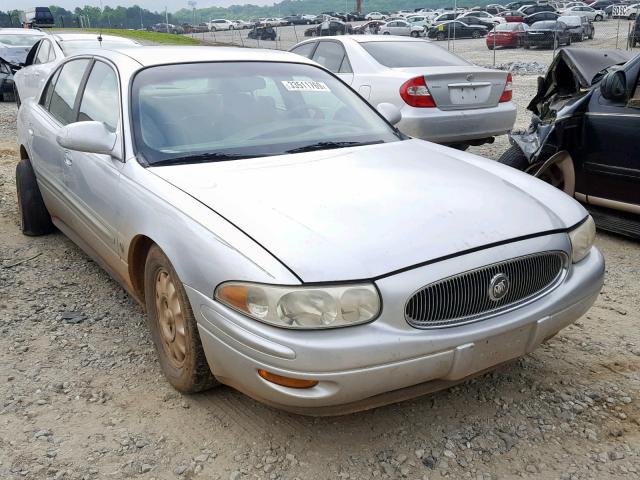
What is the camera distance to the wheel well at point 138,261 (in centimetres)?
301

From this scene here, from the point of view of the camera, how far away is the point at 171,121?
10.8 feet

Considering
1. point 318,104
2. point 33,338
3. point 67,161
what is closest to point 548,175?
point 318,104

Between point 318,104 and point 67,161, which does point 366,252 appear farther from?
point 67,161

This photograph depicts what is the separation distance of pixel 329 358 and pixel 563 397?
1.32 meters

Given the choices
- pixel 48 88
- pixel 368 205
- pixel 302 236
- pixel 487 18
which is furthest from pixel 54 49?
pixel 487 18

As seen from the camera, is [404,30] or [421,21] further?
[421,21]

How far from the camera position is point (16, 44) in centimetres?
1441

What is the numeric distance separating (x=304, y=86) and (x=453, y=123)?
11.3 ft

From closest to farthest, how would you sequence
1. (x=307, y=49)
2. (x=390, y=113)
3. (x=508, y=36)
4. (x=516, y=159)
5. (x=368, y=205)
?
(x=368, y=205) → (x=390, y=113) → (x=516, y=159) → (x=307, y=49) → (x=508, y=36)

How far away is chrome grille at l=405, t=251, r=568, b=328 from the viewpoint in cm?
231

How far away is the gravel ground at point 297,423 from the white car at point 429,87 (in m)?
3.69

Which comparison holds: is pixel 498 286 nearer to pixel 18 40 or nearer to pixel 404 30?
pixel 18 40

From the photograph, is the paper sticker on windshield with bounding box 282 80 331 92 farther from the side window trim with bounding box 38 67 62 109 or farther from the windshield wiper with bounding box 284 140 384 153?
the side window trim with bounding box 38 67 62 109

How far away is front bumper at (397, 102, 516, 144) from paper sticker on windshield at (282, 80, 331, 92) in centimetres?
298
